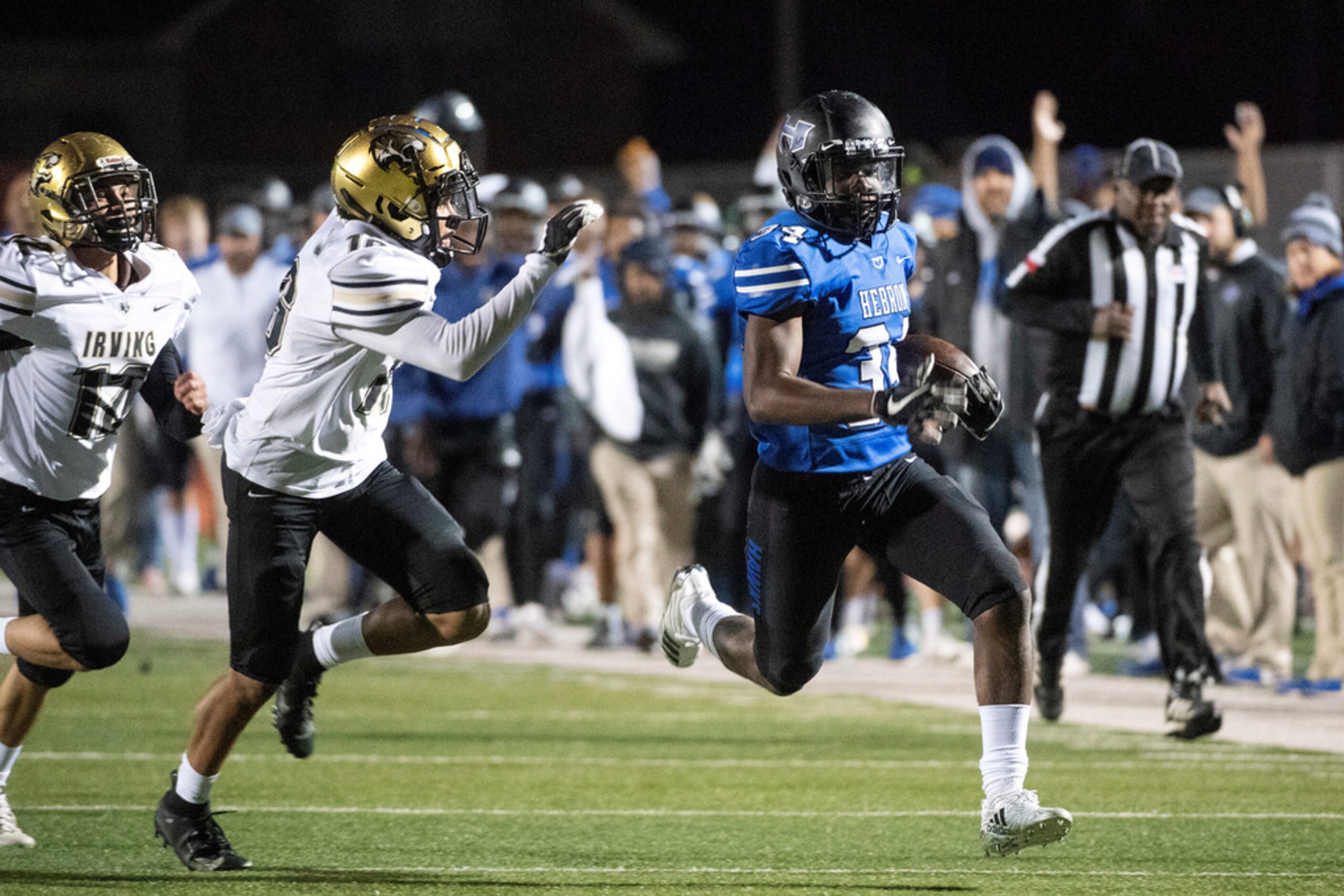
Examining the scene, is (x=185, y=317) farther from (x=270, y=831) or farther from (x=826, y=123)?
(x=826, y=123)

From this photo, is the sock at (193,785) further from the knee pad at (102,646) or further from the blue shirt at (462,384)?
the blue shirt at (462,384)

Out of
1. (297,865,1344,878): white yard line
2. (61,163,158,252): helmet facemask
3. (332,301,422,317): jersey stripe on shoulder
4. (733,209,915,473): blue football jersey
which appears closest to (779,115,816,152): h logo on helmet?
(733,209,915,473): blue football jersey

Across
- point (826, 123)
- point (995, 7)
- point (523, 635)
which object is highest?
point (995, 7)

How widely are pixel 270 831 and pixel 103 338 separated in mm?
1501

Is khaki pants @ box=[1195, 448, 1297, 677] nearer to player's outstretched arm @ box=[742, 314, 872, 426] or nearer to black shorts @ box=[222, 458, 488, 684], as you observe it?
player's outstretched arm @ box=[742, 314, 872, 426]

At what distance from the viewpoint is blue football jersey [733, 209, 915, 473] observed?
550 centimetres

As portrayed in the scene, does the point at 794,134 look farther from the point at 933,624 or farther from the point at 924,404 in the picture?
the point at 933,624

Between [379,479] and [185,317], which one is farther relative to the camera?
[185,317]

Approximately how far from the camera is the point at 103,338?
5875mm

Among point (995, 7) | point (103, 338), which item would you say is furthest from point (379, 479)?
point (995, 7)

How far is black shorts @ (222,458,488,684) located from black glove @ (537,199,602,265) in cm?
90

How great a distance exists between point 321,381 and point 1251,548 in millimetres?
5966

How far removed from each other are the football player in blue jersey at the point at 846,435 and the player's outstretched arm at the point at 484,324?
54 centimetres

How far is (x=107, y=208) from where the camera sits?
5.86 meters
